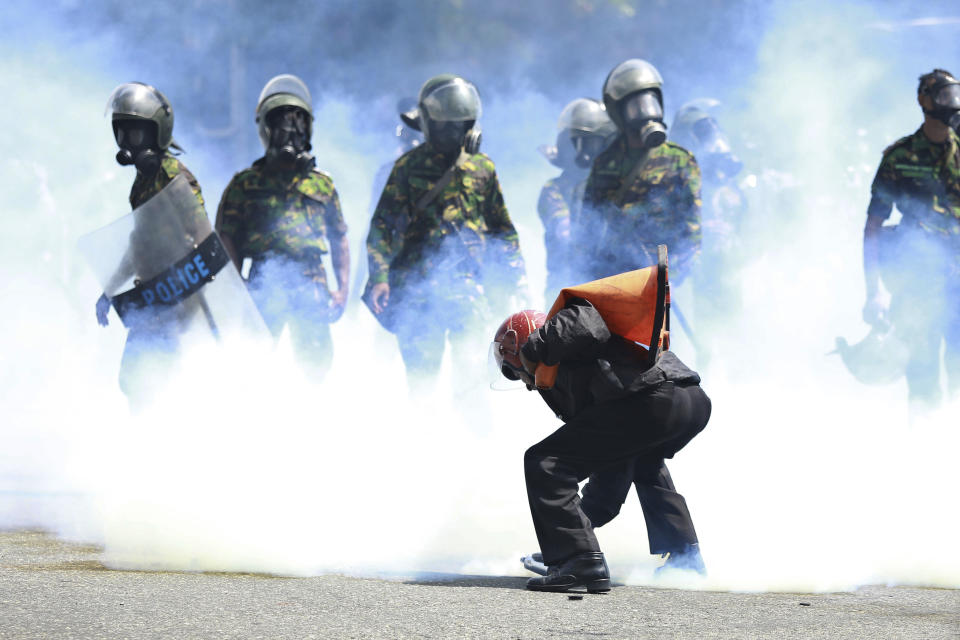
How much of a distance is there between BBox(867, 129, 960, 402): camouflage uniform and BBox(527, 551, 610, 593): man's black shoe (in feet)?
11.4

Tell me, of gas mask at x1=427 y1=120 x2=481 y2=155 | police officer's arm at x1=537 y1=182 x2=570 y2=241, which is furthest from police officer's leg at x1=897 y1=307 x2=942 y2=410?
gas mask at x1=427 y1=120 x2=481 y2=155

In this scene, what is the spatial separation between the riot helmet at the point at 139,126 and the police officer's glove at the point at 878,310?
382cm

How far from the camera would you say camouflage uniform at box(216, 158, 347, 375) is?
5.96 metres

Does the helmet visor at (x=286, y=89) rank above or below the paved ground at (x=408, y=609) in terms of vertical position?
above

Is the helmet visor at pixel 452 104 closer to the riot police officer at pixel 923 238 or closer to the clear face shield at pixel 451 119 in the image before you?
the clear face shield at pixel 451 119

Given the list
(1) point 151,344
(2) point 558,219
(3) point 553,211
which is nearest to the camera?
(1) point 151,344

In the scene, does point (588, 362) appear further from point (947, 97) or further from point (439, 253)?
point (947, 97)

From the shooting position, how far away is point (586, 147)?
8.84 meters

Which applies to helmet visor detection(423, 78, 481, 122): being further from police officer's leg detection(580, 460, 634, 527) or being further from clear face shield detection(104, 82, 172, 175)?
police officer's leg detection(580, 460, 634, 527)

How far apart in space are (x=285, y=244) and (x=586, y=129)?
359 centimetres

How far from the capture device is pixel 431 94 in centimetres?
620

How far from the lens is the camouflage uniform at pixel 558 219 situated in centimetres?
667

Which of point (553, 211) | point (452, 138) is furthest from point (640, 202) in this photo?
point (553, 211)

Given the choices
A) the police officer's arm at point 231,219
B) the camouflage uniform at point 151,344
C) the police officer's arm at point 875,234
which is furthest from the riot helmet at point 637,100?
the camouflage uniform at point 151,344
